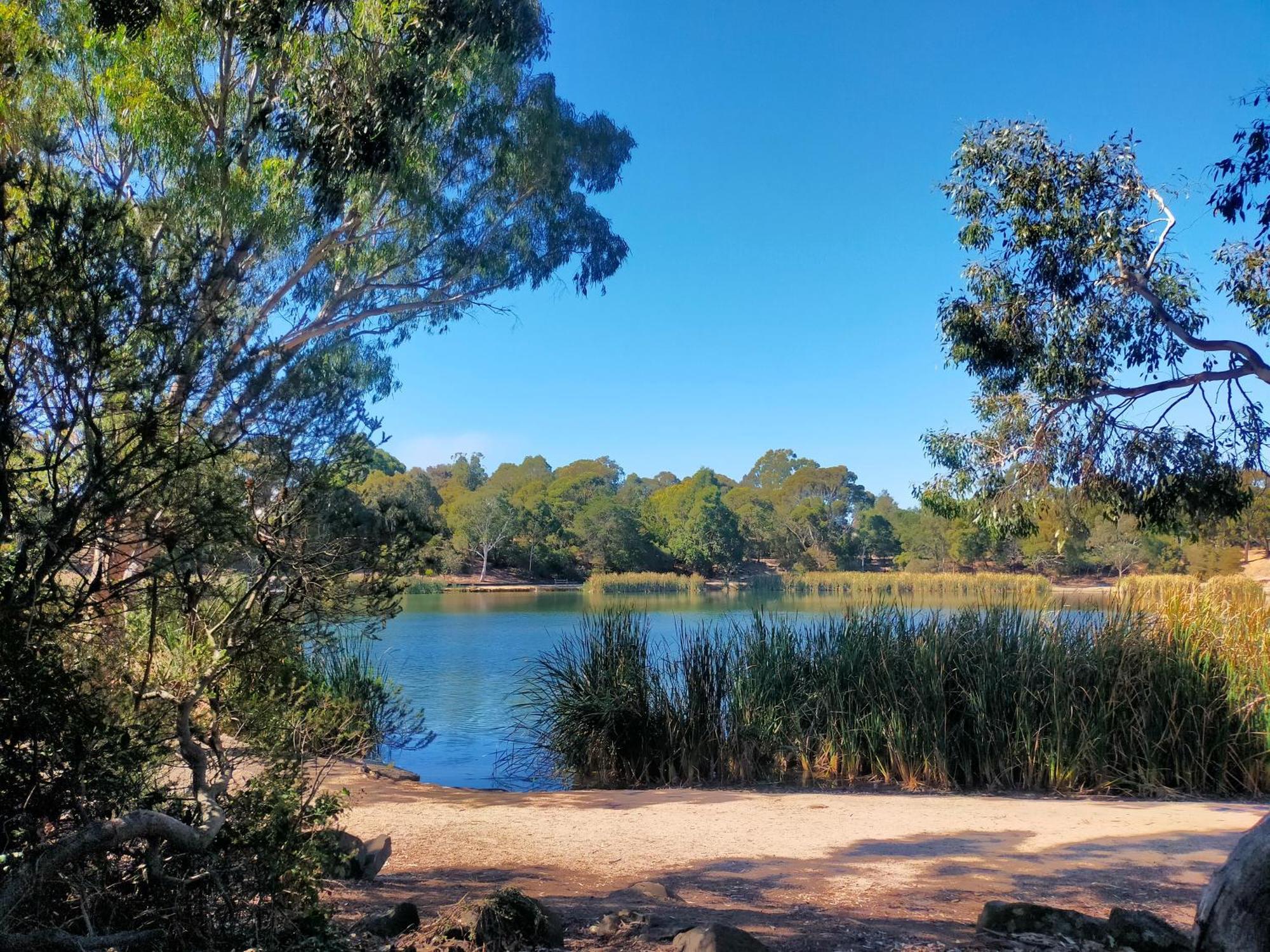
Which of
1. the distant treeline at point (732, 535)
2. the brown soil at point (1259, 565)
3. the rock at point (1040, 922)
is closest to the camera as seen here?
the rock at point (1040, 922)

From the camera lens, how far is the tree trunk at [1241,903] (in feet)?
9.90

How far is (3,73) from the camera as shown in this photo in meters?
4.69

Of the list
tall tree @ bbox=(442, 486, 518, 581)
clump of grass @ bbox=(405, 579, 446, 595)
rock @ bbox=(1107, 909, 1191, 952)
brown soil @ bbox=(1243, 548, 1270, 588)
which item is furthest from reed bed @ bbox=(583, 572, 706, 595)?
rock @ bbox=(1107, 909, 1191, 952)

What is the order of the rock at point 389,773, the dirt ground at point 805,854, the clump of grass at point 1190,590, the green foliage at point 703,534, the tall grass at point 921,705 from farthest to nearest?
the green foliage at point 703,534
the clump of grass at point 1190,590
the rock at point 389,773
the tall grass at point 921,705
the dirt ground at point 805,854

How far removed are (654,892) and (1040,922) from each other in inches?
66.0

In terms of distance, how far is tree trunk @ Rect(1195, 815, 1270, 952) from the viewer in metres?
3.02

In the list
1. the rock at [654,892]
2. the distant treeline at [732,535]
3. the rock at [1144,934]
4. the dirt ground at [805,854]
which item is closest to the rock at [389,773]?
the dirt ground at [805,854]

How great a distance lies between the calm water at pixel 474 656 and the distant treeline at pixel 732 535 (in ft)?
13.5

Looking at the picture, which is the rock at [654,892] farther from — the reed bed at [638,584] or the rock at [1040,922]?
the reed bed at [638,584]

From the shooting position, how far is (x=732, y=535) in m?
59.2

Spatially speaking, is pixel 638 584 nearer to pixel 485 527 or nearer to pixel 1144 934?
pixel 485 527

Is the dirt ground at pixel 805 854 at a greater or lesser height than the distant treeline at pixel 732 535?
lesser

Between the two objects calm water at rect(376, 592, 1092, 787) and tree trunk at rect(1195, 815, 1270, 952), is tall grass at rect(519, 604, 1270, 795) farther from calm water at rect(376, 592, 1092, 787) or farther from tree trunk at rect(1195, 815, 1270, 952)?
tree trunk at rect(1195, 815, 1270, 952)

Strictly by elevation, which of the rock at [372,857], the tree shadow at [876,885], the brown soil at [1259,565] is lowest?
the tree shadow at [876,885]
